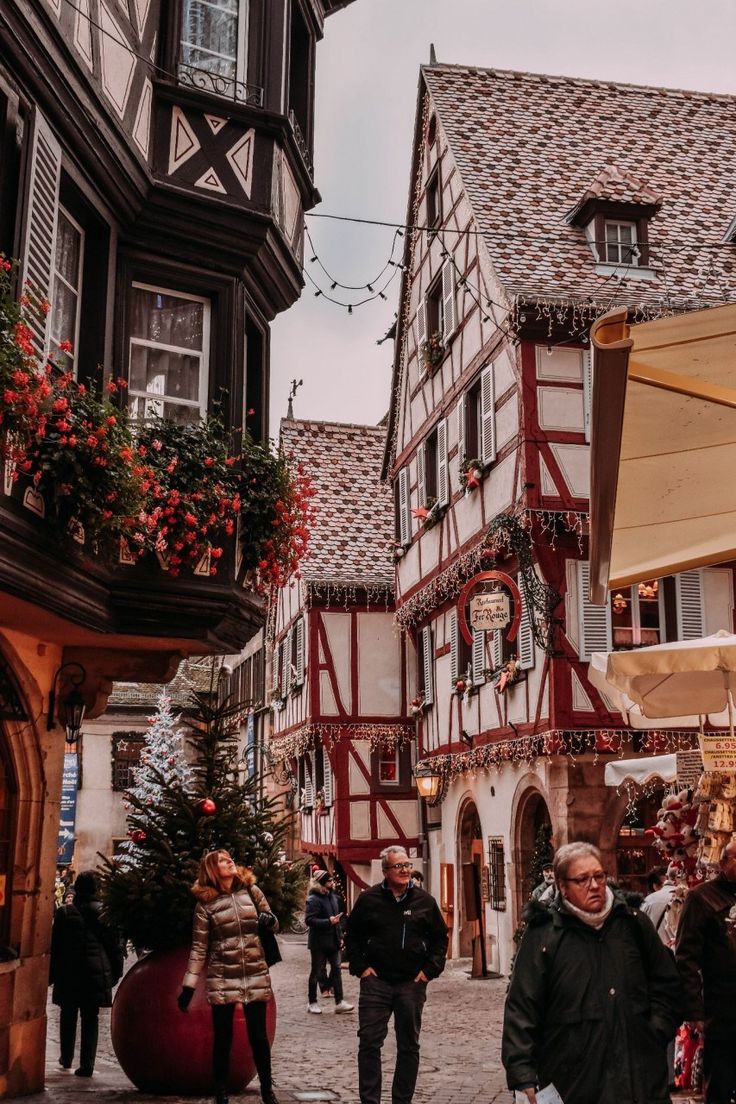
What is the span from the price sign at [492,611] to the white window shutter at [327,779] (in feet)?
41.0

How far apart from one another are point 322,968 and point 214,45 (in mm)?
10529

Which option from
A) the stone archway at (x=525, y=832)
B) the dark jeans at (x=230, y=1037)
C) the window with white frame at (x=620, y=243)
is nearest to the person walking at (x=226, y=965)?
the dark jeans at (x=230, y=1037)

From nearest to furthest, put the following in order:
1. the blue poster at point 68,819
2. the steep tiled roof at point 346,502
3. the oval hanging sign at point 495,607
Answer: the oval hanging sign at point 495,607 < the steep tiled roof at point 346,502 < the blue poster at point 68,819

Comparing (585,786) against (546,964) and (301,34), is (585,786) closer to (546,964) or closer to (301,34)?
(301,34)

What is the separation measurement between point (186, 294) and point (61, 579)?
10.4 ft

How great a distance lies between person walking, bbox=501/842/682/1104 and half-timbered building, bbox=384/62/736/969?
1207 centimetres

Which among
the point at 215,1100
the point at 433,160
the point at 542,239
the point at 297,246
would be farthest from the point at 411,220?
the point at 215,1100

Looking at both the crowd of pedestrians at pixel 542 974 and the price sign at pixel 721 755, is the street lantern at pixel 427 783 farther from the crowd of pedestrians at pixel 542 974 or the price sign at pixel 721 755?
the price sign at pixel 721 755

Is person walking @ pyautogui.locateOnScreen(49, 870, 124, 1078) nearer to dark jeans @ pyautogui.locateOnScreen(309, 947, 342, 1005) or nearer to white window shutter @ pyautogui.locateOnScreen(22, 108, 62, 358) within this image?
white window shutter @ pyautogui.locateOnScreen(22, 108, 62, 358)

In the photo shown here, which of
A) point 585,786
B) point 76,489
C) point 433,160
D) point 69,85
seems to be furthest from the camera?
point 433,160

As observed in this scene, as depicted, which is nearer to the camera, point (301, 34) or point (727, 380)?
point (727, 380)

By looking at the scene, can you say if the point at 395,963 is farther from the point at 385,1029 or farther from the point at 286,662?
the point at 286,662

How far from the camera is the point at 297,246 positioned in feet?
38.5

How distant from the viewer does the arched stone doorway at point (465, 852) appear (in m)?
22.6
